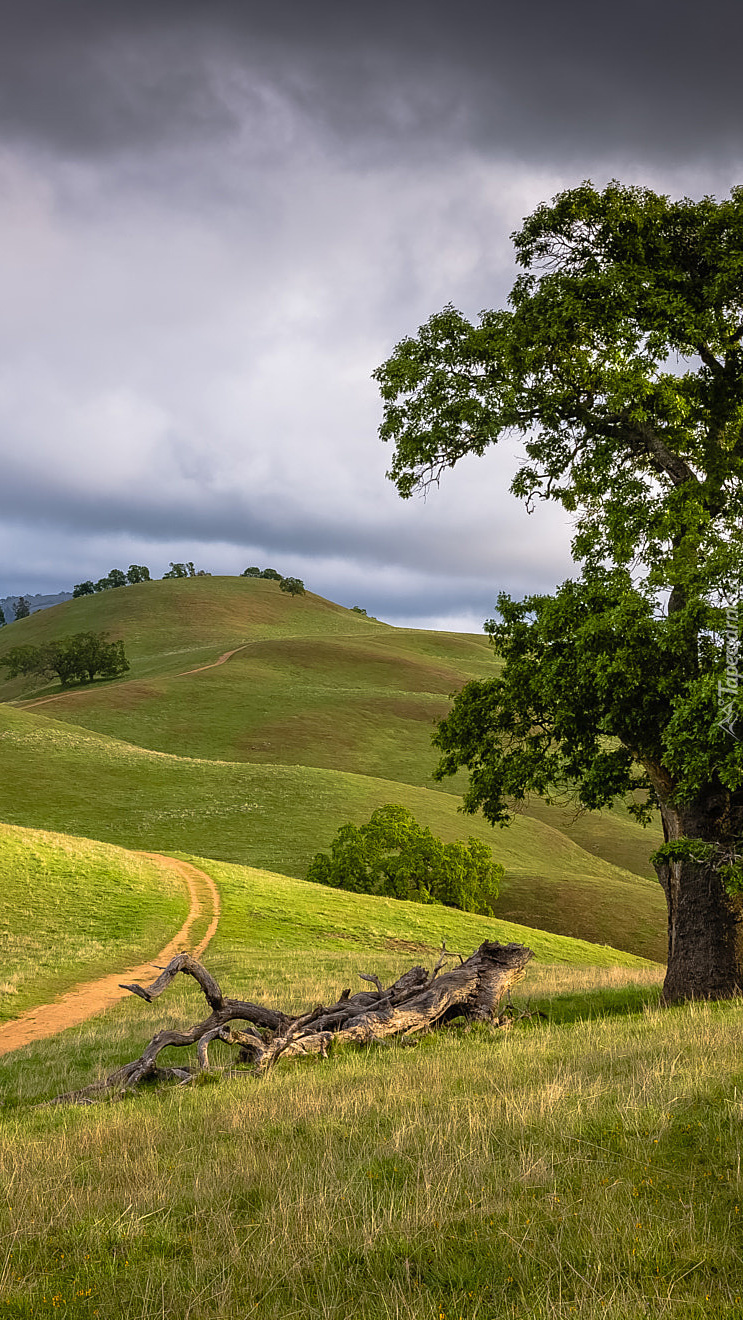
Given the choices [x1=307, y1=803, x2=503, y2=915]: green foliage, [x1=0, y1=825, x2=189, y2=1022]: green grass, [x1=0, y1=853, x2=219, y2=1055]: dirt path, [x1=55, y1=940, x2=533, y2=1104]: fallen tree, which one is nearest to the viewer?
[x1=55, y1=940, x2=533, y2=1104]: fallen tree

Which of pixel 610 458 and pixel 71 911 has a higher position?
pixel 610 458

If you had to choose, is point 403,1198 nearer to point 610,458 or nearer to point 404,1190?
point 404,1190

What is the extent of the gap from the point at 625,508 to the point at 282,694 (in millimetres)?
92719

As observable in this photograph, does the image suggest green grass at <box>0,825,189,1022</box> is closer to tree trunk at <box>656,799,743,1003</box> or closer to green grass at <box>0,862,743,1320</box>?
green grass at <box>0,862,743,1320</box>

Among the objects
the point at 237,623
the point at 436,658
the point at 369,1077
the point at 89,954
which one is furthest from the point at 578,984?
the point at 237,623

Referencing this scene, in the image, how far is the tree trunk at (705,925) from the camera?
48.5 ft

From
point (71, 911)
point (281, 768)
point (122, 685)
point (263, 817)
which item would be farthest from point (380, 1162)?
point (122, 685)

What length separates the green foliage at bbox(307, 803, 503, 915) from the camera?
47.2 m

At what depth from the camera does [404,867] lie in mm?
47531

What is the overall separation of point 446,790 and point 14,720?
4436 centimetres

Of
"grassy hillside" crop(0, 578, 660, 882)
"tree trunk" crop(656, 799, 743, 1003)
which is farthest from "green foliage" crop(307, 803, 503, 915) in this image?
"tree trunk" crop(656, 799, 743, 1003)

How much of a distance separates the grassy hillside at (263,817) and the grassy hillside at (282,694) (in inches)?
428

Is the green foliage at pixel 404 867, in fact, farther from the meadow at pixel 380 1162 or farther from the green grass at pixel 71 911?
the meadow at pixel 380 1162

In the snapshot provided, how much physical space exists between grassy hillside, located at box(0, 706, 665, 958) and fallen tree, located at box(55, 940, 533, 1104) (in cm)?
3537
